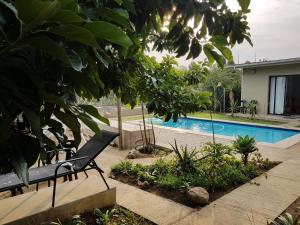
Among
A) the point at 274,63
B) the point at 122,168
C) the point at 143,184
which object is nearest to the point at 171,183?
the point at 143,184

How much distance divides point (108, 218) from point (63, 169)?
39.5 inches

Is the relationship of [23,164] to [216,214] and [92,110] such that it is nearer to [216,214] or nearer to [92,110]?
[92,110]

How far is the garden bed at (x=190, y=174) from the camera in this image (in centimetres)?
466

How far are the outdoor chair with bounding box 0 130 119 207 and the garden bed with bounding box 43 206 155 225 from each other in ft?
1.05

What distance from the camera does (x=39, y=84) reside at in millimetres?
608

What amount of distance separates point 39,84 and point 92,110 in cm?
18

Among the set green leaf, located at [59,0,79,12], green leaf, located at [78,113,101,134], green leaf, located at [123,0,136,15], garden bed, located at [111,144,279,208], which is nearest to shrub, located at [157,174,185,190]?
garden bed, located at [111,144,279,208]

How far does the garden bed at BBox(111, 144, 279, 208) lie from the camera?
4.66 m

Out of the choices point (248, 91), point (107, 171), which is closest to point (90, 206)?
point (107, 171)

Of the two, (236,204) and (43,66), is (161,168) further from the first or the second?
(43,66)

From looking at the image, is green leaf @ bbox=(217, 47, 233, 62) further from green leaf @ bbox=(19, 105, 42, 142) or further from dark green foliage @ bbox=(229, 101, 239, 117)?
dark green foliage @ bbox=(229, 101, 239, 117)

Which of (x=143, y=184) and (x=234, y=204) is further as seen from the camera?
(x=143, y=184)

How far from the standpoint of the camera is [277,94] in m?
15.7

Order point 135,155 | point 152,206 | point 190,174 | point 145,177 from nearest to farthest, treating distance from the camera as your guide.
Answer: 1. point 152,206
2. point 145,177
3. point 190,174
4. point 135,155
